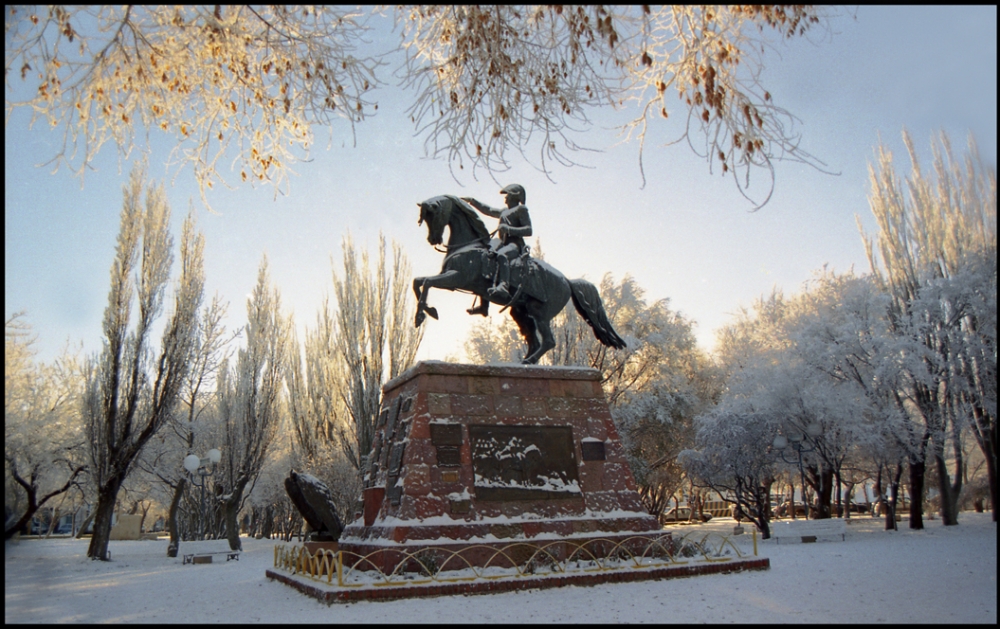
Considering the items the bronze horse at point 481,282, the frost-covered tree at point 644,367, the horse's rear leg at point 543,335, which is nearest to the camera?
the bronze horse at point 481,282

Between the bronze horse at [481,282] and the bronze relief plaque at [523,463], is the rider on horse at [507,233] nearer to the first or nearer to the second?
the bronze horse at [481,282]

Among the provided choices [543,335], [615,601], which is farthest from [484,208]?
[615,601]

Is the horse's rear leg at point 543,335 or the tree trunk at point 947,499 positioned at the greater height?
the horse's rear leg at point 543,335

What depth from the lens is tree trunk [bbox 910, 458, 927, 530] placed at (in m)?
19.0

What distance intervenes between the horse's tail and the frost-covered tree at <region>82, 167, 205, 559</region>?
38.1 feet

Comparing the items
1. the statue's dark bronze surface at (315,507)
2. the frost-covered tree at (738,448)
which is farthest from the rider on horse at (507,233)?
the frost-covered tree at (738,448)

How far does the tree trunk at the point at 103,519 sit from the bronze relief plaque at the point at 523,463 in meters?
11.7

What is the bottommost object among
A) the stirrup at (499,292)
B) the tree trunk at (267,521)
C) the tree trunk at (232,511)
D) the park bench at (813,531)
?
the tree trunk at (267,521)

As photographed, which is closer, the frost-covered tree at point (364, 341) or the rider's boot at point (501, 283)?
the rider's boot at point (501, 283)

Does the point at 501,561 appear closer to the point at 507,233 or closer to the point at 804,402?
the point at 507,233

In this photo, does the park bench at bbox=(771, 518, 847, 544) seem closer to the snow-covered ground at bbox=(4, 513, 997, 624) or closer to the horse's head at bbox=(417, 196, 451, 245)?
the snow-covered ground at bbox=(4, 513, 997, 624)

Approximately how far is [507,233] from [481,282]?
0.81 metres

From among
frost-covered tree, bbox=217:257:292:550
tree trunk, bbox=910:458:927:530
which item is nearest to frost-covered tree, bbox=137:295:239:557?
Result: frost-covered tree, bbox=217:257:292:550

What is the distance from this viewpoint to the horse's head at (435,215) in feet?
30.9
